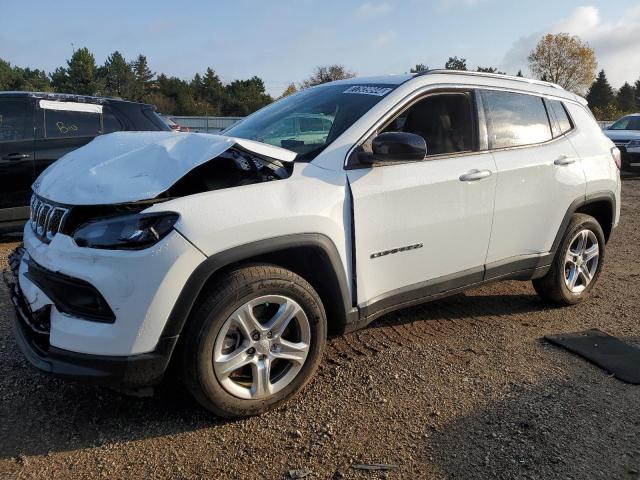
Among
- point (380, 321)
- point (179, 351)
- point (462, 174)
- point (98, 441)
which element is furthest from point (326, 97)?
point (98, 441)

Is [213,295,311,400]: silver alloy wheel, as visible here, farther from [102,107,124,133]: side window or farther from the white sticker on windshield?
[102,107,124,133]: side window

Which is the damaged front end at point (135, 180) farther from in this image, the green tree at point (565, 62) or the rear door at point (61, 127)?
the green tree at point (565, 62)

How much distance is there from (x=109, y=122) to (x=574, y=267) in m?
5.65

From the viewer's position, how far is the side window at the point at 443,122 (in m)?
3.53

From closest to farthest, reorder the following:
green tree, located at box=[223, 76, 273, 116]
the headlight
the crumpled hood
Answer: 1. the headlight
2. the crumpled hood
3. green tree, located at box=[223, 76, 273, 116]

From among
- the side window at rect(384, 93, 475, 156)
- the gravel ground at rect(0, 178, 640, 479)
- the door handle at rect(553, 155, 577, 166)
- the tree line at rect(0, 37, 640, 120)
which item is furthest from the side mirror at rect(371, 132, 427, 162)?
the tree line at rect(0, 37, 640, 120)

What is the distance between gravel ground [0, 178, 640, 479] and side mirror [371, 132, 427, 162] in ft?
4.41

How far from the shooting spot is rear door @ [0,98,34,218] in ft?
19.8

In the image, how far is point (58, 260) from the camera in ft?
8.18

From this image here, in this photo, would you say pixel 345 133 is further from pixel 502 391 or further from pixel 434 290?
pixel 502 391

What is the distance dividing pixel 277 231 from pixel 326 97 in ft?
4.72

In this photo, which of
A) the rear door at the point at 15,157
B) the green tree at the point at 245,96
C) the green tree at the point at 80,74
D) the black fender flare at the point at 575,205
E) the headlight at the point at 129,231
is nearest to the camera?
the headlight at the point at 129,231

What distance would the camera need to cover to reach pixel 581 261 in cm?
460

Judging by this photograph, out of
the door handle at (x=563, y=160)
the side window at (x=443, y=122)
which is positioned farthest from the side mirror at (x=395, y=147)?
the door handle at (x=563, y=160)
